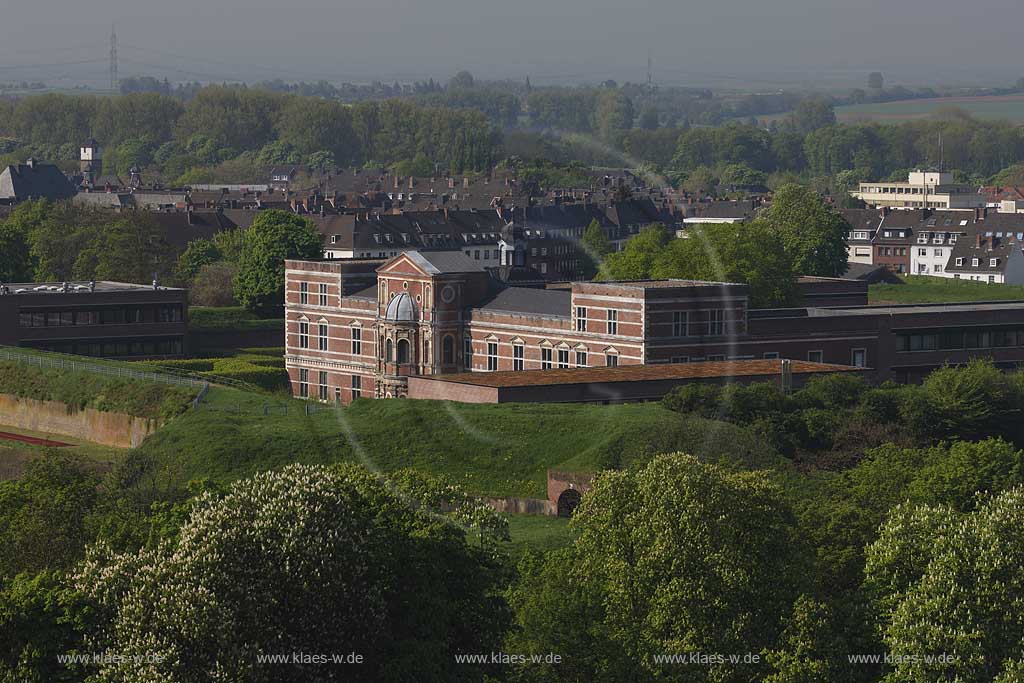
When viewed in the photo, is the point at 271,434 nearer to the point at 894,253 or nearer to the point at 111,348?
the point at 111,348

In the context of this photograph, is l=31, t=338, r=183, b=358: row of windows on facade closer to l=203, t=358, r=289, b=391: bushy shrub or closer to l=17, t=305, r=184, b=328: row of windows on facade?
l=17, t=305, r=184, b=328: row of windows on facade

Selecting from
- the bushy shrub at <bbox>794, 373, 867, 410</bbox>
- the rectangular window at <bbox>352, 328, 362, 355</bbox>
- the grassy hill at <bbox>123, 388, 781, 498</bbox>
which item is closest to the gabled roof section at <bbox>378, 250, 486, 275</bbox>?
the rectangular window at <bbox>352, 328, 362, 355</bbox>

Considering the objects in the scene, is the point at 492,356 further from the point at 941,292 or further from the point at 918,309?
the point at 941,292

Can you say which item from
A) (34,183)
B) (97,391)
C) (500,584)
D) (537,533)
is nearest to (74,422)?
(97,391)

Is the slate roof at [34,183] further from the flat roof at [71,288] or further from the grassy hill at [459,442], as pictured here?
the grassy hill at [459,442]

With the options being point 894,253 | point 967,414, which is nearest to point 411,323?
point 967,414
